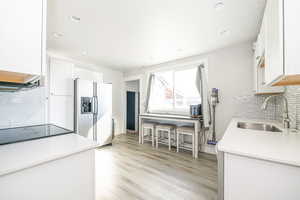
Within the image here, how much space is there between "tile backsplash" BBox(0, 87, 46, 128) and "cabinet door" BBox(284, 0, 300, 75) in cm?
256

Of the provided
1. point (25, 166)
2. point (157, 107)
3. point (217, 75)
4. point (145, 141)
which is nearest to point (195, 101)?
A: point (217, 75)

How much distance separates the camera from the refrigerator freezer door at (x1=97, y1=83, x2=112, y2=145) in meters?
3.42

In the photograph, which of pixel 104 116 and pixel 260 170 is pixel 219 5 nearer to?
pixel 260 170

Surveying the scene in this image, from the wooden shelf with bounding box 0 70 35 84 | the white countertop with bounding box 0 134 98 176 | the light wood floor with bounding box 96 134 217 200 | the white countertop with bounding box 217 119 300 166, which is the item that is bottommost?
the light wood floor with bounding box 96 134 217 200

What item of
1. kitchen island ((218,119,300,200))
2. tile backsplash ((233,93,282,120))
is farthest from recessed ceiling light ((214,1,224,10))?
tile backsplash ((233,93,282,120))

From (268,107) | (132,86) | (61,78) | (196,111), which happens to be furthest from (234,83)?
(61,78)

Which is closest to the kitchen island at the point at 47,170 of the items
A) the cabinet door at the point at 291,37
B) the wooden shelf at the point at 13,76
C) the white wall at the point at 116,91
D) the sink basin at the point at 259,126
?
the wooden shelf at the point at 13,76

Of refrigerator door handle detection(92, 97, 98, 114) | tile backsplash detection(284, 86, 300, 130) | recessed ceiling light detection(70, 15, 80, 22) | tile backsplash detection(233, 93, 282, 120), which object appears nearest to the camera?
tile backsplash detection(284, 86, 300, 130)

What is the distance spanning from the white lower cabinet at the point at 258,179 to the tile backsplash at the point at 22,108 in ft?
7.42

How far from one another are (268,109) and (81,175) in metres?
3.17

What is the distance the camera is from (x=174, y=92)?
3848mm

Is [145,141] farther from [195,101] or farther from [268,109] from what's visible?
[268,109]

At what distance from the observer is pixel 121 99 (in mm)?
4938

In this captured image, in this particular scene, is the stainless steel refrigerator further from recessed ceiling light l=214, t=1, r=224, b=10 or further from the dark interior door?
recessed ceiling light l=214, t=1, r=224, b=10
